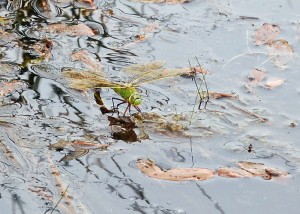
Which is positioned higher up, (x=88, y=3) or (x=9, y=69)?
(x=88, y=3)

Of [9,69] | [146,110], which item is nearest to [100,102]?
[146,110]

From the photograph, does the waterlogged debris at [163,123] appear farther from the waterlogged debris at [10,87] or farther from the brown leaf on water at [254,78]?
the waterlogged debris at [10,87]

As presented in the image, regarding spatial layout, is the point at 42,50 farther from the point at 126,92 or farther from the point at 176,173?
the point at 176,173

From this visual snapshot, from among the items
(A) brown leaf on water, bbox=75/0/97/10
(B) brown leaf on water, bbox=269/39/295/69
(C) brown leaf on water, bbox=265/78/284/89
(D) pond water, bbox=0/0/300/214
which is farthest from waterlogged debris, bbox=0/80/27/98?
(B) brown leaf on water, bbox=269/39/295/69

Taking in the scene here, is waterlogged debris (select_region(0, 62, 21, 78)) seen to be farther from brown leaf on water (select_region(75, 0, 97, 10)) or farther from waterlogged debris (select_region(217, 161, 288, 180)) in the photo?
waterlogged debris (select_region(217, 161, 288, 180))

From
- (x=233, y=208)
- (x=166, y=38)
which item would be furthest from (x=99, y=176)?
(x=166, y=38)

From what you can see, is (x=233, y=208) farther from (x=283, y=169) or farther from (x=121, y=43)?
(x=121, y=43)

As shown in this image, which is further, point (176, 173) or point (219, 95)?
point (219, 95)
